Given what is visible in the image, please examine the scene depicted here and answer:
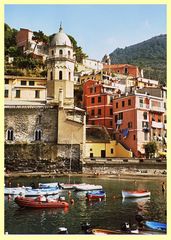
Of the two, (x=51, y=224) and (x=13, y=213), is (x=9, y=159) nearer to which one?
(x=13, y=213)

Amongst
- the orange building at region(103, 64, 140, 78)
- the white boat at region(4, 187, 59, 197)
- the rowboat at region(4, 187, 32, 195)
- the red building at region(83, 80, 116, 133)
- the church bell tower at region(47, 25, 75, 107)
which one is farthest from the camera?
the orange building at region(103, 64, 140, 78)

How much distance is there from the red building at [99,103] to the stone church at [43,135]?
407 centimetres

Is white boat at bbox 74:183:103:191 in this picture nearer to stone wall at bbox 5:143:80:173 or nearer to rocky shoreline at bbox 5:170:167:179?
rocky shoreline at bbox 5:170:167:179

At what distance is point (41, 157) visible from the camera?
34.4 metres

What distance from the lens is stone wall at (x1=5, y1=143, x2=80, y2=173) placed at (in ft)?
112

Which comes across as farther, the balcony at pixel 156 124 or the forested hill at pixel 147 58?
the forested hill at pixel 147 58

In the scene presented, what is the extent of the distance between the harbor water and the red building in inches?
658

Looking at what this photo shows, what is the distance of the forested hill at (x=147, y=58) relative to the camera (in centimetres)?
6898

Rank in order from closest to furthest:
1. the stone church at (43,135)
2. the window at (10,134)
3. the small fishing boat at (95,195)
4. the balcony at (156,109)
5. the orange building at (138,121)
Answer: the small fishing boat at (95,195) < the stone church at (43,135) < the window at (10,134) < the orange building at (138,121) < the balcony at (156,109)

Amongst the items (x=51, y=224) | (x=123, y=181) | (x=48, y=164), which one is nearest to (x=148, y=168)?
(x=123, y=181)

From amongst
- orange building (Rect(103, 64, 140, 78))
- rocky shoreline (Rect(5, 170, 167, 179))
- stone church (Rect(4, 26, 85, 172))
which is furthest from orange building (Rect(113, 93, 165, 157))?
orange building (Rect(103, 64, 140, 78))

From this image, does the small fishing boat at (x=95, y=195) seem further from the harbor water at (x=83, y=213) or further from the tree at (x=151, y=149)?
the tree at (x=151, y=149)

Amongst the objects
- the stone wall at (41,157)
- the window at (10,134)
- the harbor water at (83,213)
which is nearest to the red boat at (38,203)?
the harbor water at (83,213)

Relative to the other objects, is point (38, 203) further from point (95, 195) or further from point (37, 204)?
point (95, 195)
